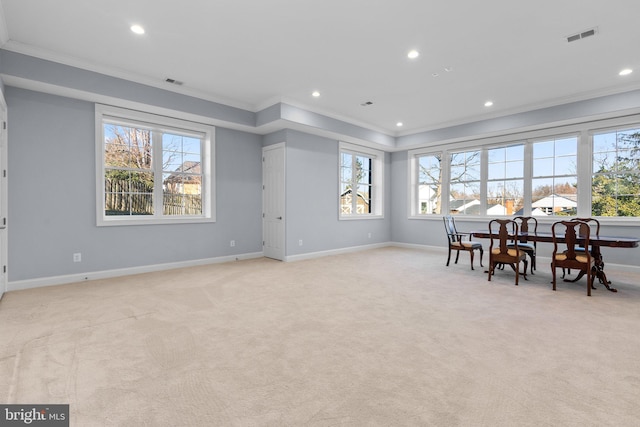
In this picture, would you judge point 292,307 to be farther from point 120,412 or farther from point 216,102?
point 216,102

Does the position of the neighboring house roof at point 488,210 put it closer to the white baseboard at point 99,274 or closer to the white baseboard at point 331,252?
the white baseboard at point 331,252

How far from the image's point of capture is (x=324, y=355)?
2244 millimetres

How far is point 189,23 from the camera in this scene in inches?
129

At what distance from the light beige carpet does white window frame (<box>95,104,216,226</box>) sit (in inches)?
49.5

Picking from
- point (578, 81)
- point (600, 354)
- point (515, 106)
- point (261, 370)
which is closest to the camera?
point (261, 370)

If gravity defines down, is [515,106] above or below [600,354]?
above

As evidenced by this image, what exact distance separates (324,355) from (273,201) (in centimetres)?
447

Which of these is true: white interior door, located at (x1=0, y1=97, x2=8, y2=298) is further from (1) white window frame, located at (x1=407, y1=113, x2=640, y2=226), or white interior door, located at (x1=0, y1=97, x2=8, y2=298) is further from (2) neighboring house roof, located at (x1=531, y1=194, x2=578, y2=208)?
(2) neighboring house roof, located at (x1=531, y1=194, x2=578, y2=208)

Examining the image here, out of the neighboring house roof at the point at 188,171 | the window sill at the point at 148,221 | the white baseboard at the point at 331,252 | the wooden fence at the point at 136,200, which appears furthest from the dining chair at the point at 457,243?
the wooden fence at the point at 136,200

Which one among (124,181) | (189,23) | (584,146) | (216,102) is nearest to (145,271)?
(124,181)

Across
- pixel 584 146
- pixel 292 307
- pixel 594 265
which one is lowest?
pixel 292 307

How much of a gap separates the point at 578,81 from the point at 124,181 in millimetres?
7419

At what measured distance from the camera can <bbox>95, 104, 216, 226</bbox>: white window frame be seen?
459 centimetres

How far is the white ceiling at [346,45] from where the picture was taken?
9.96 ft
